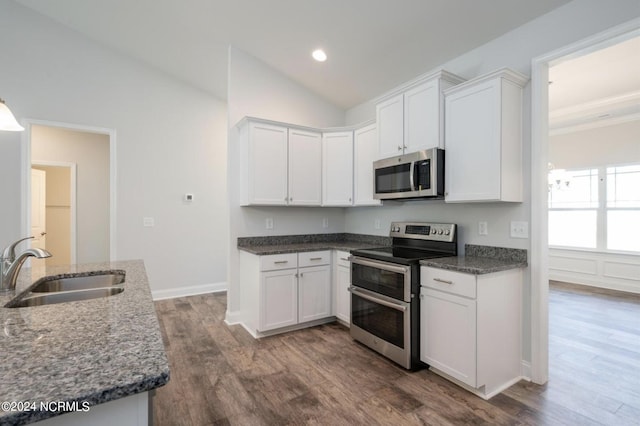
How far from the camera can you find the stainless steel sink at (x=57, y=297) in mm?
1444

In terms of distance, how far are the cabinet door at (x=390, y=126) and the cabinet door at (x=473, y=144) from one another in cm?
45

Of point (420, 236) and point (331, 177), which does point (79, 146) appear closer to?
point (331, 177)

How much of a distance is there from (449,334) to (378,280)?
689 millimetres

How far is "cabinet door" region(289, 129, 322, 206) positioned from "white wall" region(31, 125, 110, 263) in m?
3.64

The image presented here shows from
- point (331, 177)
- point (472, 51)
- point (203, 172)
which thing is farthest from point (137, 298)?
point (203, 172)

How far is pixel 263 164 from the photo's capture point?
336 centimetres

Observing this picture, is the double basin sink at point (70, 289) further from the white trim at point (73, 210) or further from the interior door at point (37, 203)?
the white trim at point (73, 210)

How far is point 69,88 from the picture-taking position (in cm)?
379

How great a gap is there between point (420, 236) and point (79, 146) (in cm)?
539

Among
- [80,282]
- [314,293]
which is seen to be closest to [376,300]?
[314,293]

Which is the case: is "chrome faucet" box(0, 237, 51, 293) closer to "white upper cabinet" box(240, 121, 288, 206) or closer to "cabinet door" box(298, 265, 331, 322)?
"white upper cabinet" box(240, 121, 288, 206)

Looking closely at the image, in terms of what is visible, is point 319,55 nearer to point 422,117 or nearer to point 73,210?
point 422,117

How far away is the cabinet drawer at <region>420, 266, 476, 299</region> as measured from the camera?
2082 mm

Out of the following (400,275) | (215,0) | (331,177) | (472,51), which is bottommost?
(400,275)
